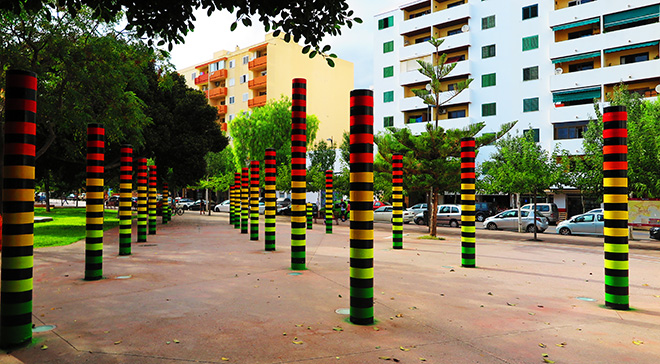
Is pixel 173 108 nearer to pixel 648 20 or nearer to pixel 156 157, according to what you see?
pixel 156 157

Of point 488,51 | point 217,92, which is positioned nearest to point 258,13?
point 488,51

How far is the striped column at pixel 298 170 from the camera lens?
9414 mm

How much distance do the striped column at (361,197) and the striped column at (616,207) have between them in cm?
→ 369

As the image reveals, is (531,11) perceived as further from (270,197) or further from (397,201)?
(270,197)

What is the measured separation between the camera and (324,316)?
568 centimetres

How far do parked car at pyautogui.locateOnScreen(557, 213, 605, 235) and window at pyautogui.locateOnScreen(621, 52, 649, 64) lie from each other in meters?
19.1

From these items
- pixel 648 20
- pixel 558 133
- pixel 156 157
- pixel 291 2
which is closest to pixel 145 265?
pixel 291 2

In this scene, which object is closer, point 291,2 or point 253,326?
point 253,326

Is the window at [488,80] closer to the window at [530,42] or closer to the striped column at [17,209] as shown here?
Answer: the window at [530,42]

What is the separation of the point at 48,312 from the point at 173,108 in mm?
22672

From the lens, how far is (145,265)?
9.96 meters

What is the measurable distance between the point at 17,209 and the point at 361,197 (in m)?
3.68

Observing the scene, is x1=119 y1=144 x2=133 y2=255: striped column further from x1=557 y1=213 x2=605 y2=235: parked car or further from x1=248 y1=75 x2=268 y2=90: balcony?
x1=248 y1=75 x2=268 y2=90: balcony

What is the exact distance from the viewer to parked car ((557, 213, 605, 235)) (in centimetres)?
2416
